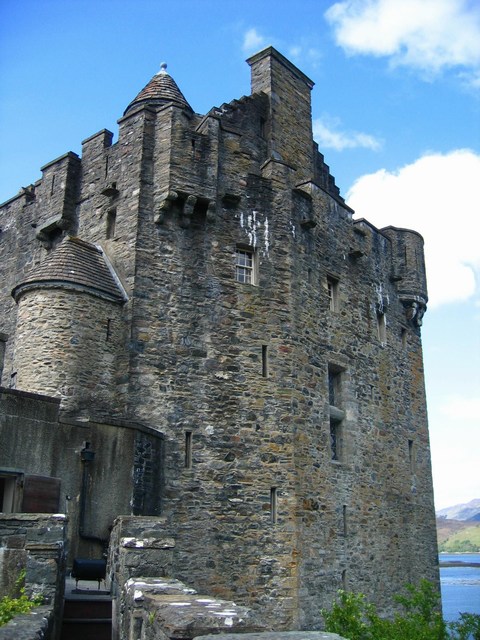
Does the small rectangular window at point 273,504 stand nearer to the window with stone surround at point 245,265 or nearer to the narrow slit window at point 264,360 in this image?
the narrow slit window at point 264,360

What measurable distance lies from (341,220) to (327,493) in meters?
7.39

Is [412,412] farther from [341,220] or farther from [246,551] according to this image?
[246,551]

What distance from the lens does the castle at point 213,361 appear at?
45.8 ft

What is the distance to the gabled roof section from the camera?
618 inches

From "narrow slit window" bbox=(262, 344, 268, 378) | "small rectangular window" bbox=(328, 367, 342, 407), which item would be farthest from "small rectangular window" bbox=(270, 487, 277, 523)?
"small rectangular window" bbox=(328, 367, 342, 407)

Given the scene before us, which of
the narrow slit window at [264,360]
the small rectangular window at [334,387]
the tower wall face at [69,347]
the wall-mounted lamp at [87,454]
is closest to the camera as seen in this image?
the wall-mounted lamp at [87,454]

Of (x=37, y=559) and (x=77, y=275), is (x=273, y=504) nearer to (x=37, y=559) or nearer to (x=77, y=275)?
(x=77, y=275)

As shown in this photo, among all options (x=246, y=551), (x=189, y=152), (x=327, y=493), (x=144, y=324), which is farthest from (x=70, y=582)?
(x=189, y=152)

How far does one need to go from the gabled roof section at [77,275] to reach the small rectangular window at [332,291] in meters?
5.88

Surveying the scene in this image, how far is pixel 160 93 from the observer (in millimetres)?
21078

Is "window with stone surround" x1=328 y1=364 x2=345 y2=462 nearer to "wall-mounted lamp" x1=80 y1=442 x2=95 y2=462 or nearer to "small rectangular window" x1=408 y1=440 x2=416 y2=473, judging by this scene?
"small rectangular window" x1=408 y1=440 x2=416 y2=473

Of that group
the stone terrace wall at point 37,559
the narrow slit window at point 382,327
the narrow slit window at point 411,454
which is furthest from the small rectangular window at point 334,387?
the stone terrace wall at point 37,559

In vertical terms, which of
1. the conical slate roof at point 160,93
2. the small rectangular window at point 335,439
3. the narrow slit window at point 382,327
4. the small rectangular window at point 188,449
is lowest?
the small rectangular window at point 188,449

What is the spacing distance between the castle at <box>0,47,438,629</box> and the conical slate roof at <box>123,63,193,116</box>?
10 centimetres
